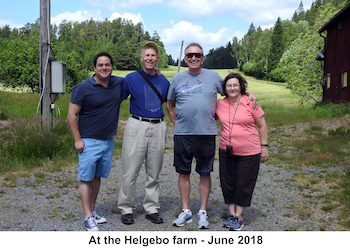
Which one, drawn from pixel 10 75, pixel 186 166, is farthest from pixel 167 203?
pixel 10 75

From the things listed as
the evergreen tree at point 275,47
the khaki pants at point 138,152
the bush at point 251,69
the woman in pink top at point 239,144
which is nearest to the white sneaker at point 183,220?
the khaki pants at point 138,152

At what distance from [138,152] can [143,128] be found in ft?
1.02

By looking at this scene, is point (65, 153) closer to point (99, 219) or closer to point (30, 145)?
point (30, 145)

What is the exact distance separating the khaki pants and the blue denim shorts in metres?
0.27

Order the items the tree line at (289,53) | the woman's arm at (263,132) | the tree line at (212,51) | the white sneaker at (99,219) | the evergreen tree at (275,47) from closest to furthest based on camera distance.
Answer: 1. the woman's arm at (263,132)
2. the white sneaker at (99,219)
3. the tree line at (289,53)
4. the tree line at (212,51)
5. the evergreen tree at (275,47)

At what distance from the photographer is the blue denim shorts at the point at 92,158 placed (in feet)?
13.1

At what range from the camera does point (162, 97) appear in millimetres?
4320

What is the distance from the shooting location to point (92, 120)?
4.03 meters

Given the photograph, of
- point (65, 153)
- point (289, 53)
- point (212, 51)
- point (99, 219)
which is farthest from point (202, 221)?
point (212, 51)

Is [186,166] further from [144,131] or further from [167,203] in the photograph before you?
[167,203]

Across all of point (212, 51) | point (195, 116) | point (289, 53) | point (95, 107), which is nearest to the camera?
point (95, 107)

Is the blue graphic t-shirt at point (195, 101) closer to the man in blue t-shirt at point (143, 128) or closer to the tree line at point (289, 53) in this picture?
the man in blue t-shirt at point (143, 128)

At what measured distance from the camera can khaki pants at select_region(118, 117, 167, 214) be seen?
423cm

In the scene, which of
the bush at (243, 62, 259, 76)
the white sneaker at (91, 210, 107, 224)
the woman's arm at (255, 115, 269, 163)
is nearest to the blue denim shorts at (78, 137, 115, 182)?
the white sneaker at (91, 210, 107, 224)
